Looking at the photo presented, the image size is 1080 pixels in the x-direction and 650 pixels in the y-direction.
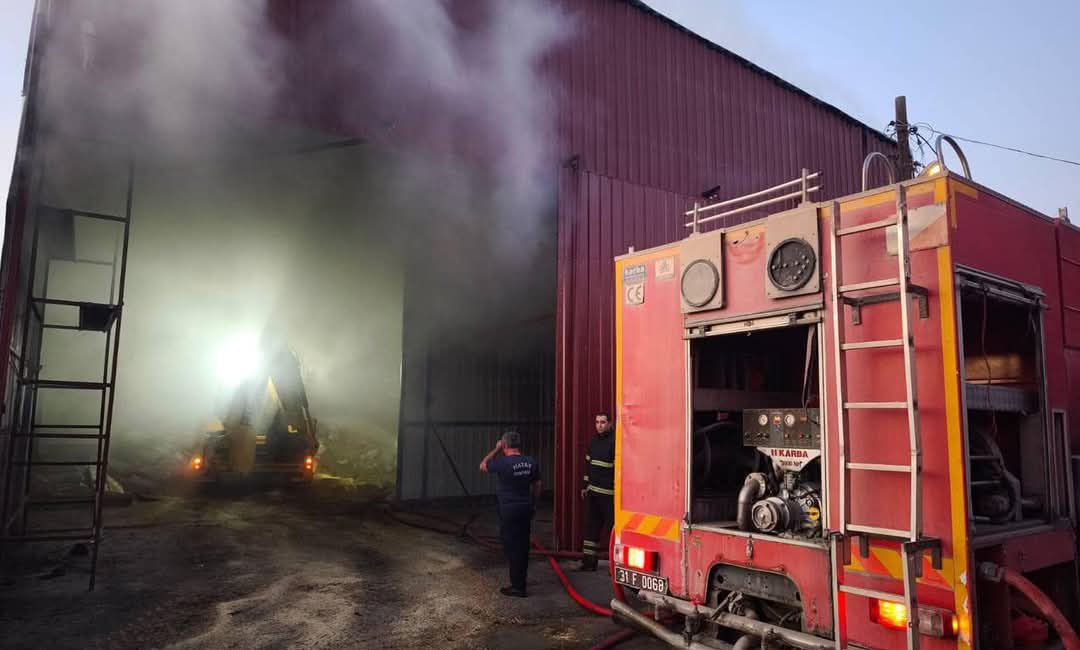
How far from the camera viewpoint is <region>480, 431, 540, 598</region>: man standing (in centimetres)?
627

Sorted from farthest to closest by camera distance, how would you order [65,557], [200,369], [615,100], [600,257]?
[200,369], [615,100], [600,257], [65,557]

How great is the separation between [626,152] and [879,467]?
7446 millimetres

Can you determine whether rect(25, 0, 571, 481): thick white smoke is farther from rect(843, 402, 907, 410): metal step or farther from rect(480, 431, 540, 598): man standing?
rect(843, 402, 907, 410): metal step

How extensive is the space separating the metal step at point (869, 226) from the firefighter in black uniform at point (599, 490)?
4.14 metres

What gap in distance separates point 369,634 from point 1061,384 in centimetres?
498

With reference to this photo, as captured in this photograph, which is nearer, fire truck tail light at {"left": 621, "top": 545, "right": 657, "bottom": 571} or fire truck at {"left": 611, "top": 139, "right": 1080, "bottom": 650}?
fire truck at {"left": 611, "top": 139, "right": 1080, "bottom": 650}

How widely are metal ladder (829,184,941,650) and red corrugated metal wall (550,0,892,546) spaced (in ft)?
17.7

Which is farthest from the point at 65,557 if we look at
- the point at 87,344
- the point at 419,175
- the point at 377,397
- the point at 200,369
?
the point at 200,369

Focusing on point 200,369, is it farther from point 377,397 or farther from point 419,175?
point 419,175

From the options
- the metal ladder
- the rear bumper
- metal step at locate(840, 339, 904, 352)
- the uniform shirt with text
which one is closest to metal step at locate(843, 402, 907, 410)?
the metal ladder

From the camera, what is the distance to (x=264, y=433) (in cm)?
1402

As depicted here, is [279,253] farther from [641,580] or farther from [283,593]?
[641,580]

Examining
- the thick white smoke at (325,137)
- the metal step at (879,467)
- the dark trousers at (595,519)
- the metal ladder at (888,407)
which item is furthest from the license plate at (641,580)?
the thick white smoke at (325,137)

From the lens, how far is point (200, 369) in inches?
933
